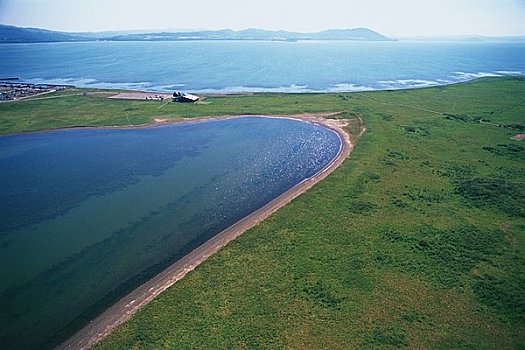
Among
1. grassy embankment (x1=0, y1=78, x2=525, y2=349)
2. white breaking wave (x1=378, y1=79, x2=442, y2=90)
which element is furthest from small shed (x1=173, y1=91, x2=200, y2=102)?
white breaking wave (x1=378, y1=79, x2=442, y2=90)

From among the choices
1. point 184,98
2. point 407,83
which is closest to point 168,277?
point 184,98

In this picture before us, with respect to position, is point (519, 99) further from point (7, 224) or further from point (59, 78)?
point (59, 78)

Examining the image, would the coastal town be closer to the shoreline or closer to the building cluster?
the building cluster

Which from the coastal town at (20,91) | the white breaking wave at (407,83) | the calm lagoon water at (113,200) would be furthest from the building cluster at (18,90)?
the white breaking wave at (407,83)

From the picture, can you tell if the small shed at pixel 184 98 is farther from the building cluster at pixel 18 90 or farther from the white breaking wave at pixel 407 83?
the white breaking wave at pixel 407 83

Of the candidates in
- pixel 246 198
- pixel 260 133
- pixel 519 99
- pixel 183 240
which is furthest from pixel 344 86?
pixel 183 240

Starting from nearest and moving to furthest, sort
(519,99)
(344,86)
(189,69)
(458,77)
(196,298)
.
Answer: (196,298)
(519,99)
(344,86)
(458,77)
(189,69)

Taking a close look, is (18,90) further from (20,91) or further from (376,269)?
(376,269)
